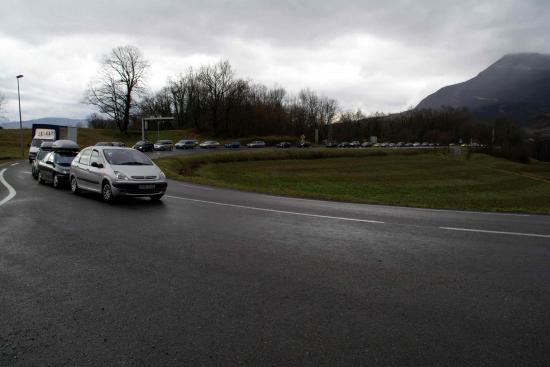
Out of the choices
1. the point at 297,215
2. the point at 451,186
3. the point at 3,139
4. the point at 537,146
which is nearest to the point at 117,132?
the point at 3,139

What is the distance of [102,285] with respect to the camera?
15.5 feet

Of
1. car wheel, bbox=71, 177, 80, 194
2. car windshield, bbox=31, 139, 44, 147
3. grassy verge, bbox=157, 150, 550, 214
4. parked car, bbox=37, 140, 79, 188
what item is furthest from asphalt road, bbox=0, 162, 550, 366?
car windshield, bbox=31, 139, 44, 147

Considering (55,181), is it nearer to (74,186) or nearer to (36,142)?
(74,186)

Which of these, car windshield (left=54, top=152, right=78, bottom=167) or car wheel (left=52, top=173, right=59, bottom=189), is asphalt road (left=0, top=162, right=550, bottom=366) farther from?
car windshield (left=54, top=152, right=78, bottom=167)

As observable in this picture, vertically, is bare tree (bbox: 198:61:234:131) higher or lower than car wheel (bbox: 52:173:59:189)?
higher

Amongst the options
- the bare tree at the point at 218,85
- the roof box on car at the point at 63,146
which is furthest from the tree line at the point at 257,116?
the roof box on car at the point at 63,146

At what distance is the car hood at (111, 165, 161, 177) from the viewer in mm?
11804

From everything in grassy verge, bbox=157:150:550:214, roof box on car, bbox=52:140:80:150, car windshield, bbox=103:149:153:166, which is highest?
roof box on car, bbox=52:140:80:150

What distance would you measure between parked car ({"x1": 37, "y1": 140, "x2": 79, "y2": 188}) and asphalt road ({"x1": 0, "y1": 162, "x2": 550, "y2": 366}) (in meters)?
8.14

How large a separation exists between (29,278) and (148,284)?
1587mm

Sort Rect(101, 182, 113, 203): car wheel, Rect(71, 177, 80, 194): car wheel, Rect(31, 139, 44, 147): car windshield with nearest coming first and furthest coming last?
Rect(101, 182, 113, 203): car wheel < Rect(71, 177, 80, 194): car wheel < Rect(31, 139, 44, 147): car windshield

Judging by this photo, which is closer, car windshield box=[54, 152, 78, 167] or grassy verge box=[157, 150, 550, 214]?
car windshield box=[54, 152, 78, 167]

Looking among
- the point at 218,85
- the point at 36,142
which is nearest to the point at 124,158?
the point at 36,142

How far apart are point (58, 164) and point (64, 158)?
2.02 feet
